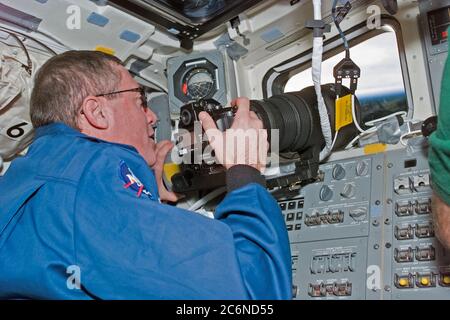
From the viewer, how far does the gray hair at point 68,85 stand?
2.34m

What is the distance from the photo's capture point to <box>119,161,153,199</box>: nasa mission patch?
1975 millimetres

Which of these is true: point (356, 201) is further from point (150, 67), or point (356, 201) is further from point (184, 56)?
point (150, 67)

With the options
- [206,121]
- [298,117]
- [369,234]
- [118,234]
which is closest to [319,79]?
[298,117]

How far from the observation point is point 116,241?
5.98 feet

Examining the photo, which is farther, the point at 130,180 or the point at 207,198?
the point at 207,198

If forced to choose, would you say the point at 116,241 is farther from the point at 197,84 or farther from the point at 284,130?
the point at 197,84

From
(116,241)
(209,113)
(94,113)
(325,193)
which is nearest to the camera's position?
(116,241)

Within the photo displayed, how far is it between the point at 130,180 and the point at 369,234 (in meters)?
1.18

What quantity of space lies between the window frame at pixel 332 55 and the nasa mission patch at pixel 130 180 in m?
1.52

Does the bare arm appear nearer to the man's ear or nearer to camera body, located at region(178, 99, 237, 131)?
camera body, located at region(178, 99, 237, 131)

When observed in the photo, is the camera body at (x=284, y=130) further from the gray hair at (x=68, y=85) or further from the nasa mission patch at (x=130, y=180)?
the nasa mission patch at (x=130, y=180)

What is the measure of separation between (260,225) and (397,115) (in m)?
1.22

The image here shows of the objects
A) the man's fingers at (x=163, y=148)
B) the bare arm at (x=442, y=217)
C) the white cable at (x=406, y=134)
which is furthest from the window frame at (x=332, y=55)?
the bare arm at (x=442, y=217)
